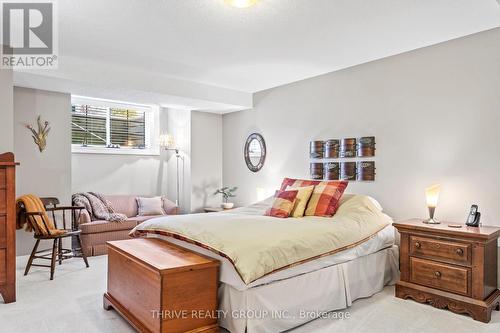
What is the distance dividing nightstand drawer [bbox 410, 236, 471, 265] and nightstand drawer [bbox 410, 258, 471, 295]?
2.3 inches

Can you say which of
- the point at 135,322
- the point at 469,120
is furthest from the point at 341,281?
the point at 469,120

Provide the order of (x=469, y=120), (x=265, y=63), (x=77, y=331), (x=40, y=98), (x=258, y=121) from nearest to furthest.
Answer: (x=77, y=331) < (x=469, y=120) < (x=265, y=63) < (x=40, y=98) < (x=258, y=121)

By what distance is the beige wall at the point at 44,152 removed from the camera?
432cm

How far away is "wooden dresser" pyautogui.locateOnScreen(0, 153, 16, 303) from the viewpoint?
2.88 metres

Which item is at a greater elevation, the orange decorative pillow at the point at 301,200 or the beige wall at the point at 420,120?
the beige wall at the point at 420,120

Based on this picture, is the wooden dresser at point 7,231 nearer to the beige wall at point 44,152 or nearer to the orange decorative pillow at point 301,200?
the beige wall at point 44,152

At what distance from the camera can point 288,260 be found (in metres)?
2.36

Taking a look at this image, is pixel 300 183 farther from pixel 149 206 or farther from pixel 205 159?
pixel 149 206

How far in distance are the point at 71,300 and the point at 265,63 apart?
314cm

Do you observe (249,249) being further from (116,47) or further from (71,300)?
(116,47)

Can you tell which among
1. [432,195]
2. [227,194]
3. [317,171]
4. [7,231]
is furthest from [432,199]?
[7,231]

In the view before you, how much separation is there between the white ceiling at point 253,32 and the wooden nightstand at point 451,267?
1.76 m

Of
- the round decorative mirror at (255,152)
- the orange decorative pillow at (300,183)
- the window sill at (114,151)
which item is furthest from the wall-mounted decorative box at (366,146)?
the window sill at (114,151)

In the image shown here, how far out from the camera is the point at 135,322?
2.34 metres
